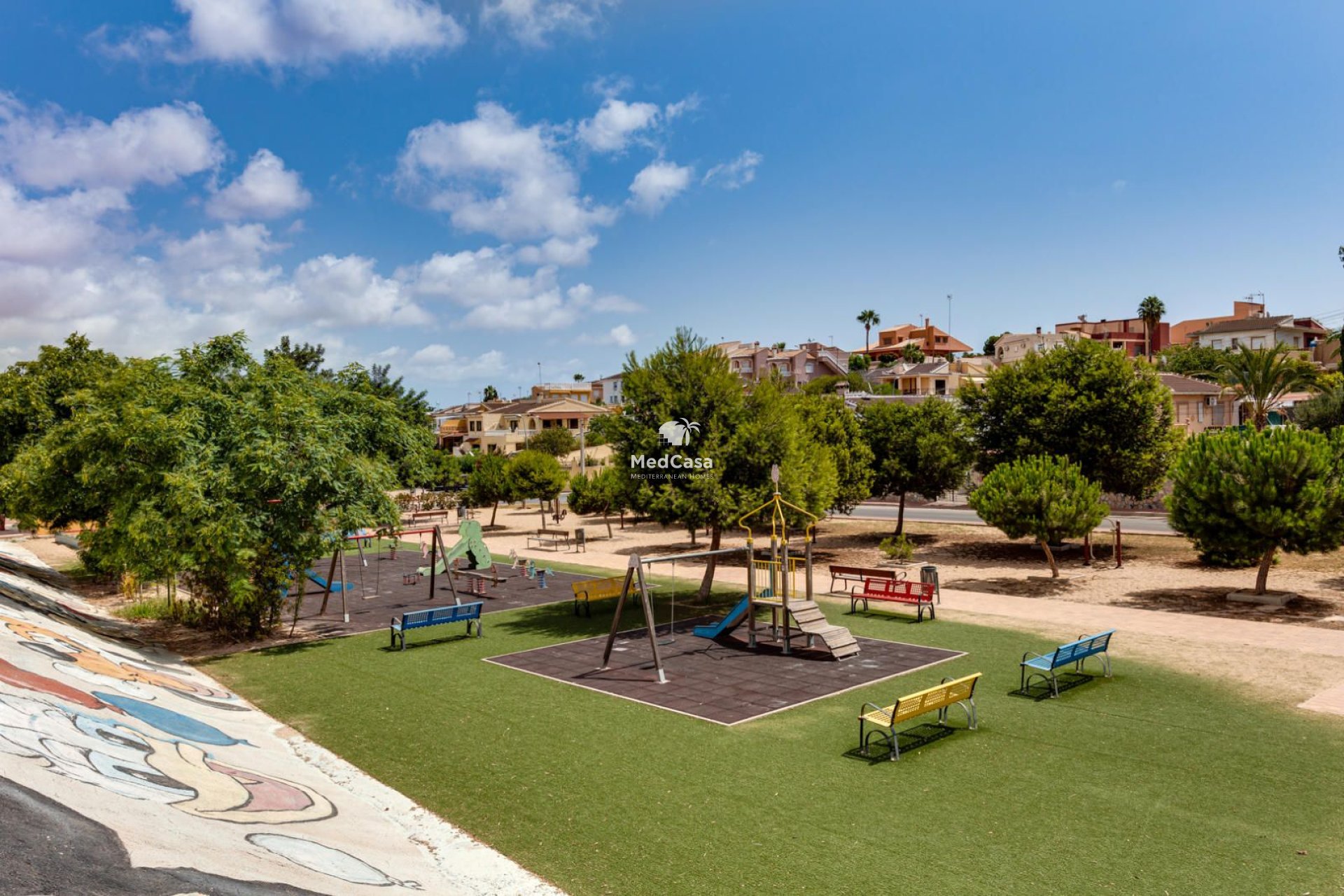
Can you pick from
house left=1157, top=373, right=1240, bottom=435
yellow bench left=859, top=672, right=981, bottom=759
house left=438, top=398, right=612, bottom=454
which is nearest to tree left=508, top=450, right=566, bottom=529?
yellow bench left=859, top=672, right=981, bottom=759

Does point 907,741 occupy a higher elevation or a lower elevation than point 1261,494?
lower

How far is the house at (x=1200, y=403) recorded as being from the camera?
74750 millimetres

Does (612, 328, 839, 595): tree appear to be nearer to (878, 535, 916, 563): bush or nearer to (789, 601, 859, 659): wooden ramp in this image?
(789, 601, 859, 659): wooden ramp

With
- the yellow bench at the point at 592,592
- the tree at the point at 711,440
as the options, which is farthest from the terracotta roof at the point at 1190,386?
the yellow bench at the point at 592,592

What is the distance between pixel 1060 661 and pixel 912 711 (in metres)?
4.53

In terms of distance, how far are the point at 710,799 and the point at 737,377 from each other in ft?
48.3

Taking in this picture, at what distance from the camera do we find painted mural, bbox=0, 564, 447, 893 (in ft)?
24.1

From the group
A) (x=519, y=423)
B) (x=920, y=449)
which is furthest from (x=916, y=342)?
(x=920, y=449)

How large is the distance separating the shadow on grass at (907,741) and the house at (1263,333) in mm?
129523

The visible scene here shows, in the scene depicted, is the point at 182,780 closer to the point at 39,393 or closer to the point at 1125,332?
the point at 39,393

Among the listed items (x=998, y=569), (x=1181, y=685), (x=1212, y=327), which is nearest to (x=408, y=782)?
(x=1181, y=685)

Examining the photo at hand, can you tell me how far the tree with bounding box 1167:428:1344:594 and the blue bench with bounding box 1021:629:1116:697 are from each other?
29.1ft

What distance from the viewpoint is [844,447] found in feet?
124

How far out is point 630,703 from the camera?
1531 cm
